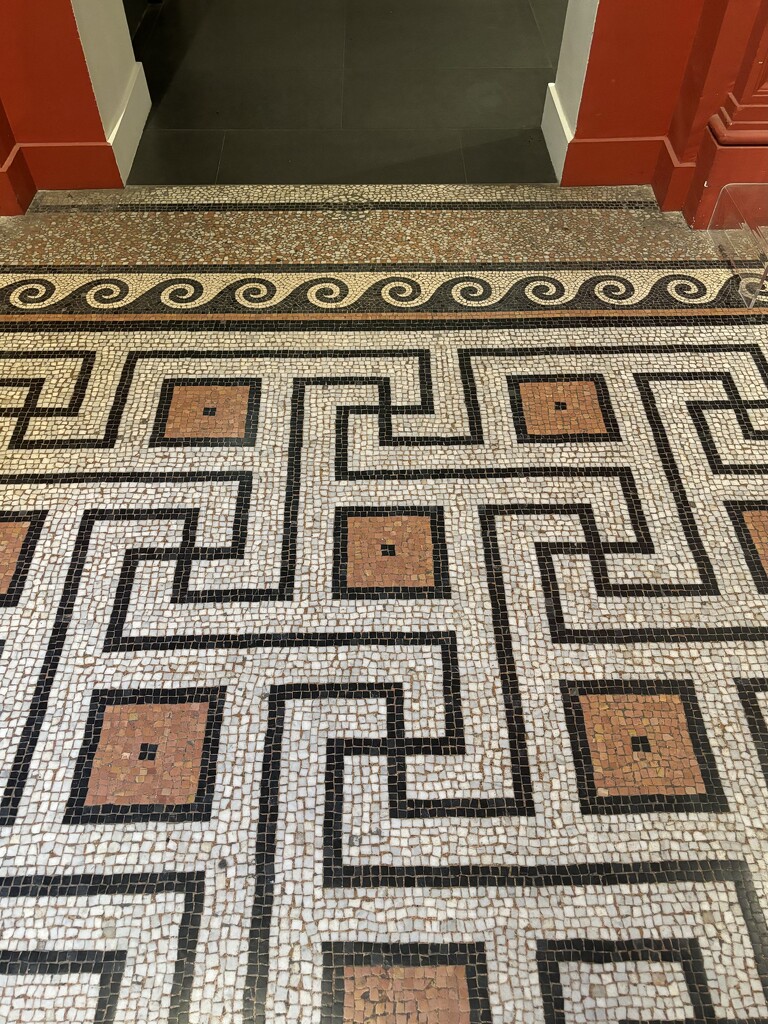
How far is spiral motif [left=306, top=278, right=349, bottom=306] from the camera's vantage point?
2.92m

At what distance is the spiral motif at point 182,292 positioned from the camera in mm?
2926

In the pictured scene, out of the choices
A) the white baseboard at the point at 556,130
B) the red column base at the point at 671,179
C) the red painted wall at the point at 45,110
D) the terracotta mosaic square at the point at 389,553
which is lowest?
the terracotta mosaic square at the point at 389,553

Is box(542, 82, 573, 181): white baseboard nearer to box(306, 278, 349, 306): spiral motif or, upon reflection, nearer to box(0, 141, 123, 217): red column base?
box(306, 278, 349, 306): spiral motif

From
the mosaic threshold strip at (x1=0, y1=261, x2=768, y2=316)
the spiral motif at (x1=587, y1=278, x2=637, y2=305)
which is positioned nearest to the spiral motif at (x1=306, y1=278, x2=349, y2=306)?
the mosaic threshold strip at (x1=0, y1=261, x2=768, y2=316)

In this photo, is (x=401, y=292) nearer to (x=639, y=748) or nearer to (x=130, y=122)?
(x=130, y=122)

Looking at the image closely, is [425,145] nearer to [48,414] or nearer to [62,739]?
[48,414]

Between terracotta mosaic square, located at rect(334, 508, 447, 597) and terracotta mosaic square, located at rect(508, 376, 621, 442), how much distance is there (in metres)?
0.44

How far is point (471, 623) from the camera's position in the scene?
210cm

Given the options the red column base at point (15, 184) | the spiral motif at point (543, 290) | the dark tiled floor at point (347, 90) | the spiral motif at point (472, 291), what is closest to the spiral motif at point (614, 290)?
the spiral motif at point (543, 290)

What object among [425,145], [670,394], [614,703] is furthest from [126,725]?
[425,145]

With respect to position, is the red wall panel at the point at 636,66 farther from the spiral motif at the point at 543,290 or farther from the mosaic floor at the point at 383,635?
the spiral motif at the point at 543,290

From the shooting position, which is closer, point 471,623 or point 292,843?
point 292,843

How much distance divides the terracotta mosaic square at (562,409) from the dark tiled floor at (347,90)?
1.17 meters

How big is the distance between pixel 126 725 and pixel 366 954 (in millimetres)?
698
